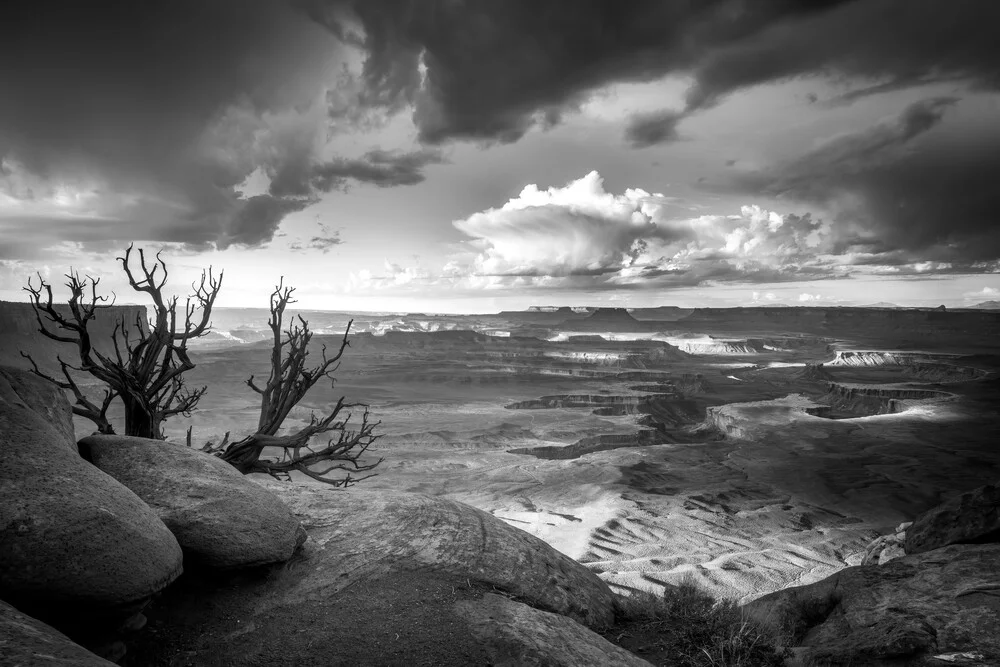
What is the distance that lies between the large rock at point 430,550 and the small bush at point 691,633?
419 millimetres

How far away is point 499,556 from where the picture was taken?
24.2ft

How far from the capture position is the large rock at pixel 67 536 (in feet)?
13.4

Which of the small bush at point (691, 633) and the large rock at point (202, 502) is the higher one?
the large rock at point (202, 502)

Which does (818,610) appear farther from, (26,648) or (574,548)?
(574,548)

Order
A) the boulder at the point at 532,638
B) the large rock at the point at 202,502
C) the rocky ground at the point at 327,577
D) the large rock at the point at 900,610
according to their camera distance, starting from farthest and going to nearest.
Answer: the large rock at the point at 202,502 → the large rock at the point at 900,610 → the boulder at the point at 532,638 → the rocky ground at the point at 327,577

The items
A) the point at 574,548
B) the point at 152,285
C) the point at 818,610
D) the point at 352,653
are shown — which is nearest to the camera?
the point at 352,653

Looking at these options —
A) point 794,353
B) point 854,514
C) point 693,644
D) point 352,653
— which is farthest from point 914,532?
point 794,353

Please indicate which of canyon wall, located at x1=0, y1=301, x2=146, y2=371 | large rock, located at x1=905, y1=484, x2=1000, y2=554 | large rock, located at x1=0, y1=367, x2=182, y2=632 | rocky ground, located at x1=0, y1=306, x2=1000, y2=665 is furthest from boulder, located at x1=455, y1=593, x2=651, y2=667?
canyon wall, located at x1=0, y1=301, x2=146, y2=371

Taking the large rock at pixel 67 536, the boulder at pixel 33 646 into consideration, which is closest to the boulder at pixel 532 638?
the large rock at pixel 67 536

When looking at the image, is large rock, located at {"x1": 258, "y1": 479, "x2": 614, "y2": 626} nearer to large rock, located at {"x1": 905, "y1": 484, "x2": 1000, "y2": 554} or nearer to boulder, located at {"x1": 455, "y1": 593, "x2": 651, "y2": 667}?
boulder, located at {"x1": 455, "y1": 593, "x2": 651, "y2": 667}

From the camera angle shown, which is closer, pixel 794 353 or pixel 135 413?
pixel 135 413

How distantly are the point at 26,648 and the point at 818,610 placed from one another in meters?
8.49

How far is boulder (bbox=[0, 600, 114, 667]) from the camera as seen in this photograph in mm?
3104

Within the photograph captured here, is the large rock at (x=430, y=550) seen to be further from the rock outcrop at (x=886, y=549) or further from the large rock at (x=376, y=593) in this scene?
the rock outcrop at (x=886, y=549)
